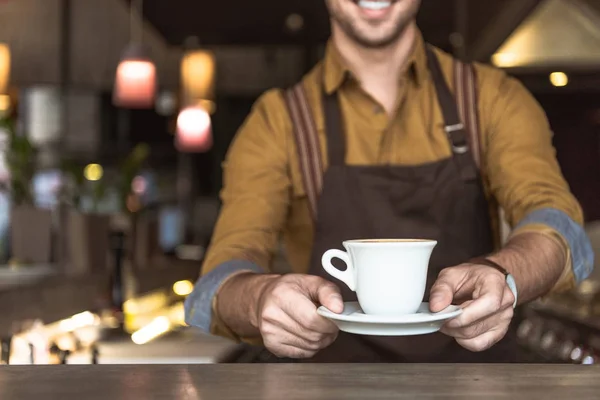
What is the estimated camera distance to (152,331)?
8.80ft

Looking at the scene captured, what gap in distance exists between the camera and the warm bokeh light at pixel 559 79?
11.5ft

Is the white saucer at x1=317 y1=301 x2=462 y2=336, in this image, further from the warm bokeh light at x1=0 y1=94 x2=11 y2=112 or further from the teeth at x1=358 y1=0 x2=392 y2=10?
the warm bokeh light at x1=0 y1=94 x2=11 y2=112

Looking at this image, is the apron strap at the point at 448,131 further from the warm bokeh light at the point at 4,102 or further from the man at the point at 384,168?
the warm bokeh light at the point at 4,102

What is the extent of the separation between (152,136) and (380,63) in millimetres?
7693

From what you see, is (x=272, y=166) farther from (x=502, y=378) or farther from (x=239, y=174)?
(x=502, y=378)

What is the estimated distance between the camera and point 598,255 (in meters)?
3.41

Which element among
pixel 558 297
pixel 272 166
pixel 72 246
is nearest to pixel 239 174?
pixel 272 166

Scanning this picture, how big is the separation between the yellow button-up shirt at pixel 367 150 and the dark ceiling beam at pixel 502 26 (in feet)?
6.40

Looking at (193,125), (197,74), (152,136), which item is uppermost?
(197,74)

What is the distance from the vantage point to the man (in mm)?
1535

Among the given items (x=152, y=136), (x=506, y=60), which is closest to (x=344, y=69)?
(x=506, y=60)

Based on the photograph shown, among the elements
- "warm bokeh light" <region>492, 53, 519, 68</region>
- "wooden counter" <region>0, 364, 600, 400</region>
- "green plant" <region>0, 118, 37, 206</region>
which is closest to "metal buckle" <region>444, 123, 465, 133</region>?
"wooden counter" <region>0, 364, 600, 400</region>

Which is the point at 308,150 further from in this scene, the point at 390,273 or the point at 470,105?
the point at 390,273

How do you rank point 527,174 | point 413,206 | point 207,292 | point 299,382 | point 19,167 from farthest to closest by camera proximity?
1. point 19,167
2. point 413,206
3. point 527,174
4. point 207,292
5. point 299,382
